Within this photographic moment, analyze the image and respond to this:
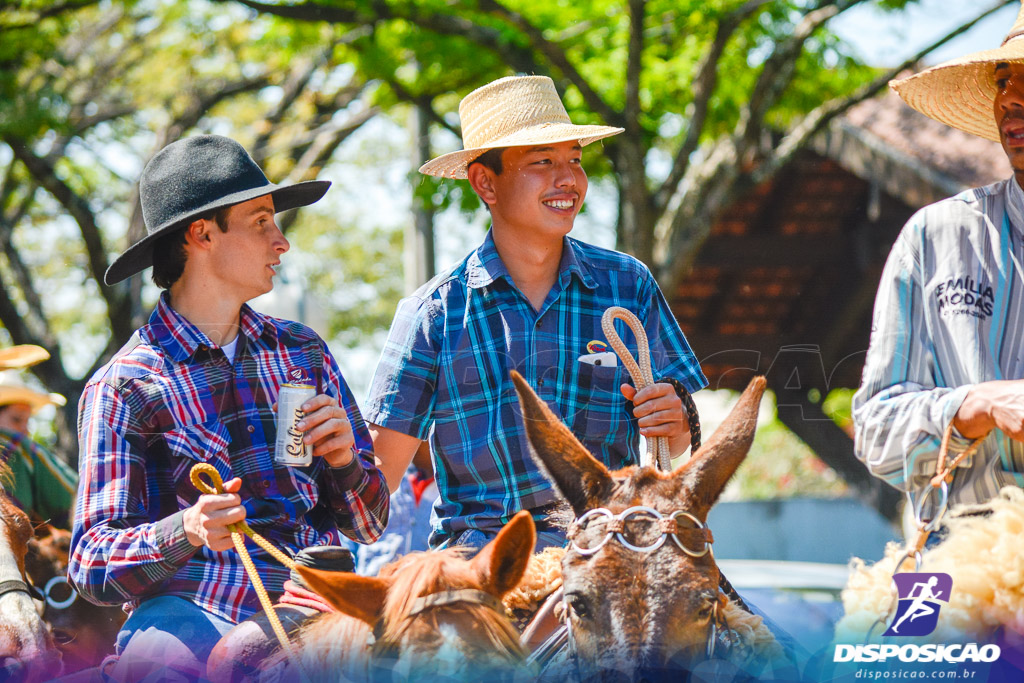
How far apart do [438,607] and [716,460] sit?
546 mm

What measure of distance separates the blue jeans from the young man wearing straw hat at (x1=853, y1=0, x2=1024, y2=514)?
1.48 m

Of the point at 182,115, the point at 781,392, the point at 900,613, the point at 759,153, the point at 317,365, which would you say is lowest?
the point at 900,613

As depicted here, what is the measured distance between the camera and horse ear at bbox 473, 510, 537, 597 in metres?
1.74

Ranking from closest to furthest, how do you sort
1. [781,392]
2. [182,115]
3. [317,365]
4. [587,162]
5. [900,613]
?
[900,613]
[781,392]
[317,365]
[587,162]
[182,115]

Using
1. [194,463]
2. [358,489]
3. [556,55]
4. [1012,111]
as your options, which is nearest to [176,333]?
[194,463]

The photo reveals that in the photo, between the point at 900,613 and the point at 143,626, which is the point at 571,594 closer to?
the point at 900,613

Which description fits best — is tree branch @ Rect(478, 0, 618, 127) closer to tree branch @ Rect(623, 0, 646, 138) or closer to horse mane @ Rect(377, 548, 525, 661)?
tree branch @ Rect(623, 0, 646, 138)

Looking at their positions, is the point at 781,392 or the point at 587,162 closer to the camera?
the point at 781,392

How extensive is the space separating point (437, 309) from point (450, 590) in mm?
956

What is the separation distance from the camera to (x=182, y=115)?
31.6ft

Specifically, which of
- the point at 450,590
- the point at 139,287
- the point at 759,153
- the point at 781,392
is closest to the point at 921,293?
the point at 781,392

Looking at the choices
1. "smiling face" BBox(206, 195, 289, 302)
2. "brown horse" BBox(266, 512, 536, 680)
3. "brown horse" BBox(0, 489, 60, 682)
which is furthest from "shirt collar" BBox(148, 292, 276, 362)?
"brown horse" BBox(266, 512, 536, 680)

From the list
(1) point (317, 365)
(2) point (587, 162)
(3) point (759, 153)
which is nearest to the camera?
(1) point (317, 365)

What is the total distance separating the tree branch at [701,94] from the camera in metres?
6.29
